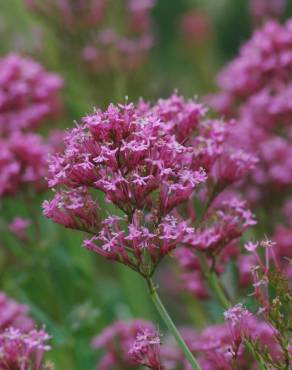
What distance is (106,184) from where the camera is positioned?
1.88 m

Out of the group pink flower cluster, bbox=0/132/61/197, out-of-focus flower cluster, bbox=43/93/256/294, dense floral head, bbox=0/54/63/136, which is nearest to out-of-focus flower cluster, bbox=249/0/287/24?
dense floral head, bbox=0/54/63/136

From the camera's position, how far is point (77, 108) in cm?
413

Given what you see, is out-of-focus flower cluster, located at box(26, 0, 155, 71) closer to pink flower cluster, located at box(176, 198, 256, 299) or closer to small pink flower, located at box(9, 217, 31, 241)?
small pink flower, located at box(9, 217, 31, 241)

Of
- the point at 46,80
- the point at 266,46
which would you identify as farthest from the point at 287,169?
the point at 46,80

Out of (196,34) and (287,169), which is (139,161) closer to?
(287,169)

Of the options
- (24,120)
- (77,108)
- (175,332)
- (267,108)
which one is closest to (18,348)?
(175,332)

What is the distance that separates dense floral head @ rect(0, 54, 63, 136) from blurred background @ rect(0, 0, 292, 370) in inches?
12.6

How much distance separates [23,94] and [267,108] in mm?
978

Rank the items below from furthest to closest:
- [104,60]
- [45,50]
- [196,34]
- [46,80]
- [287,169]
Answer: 1. [196,34]
2. [45,50]
3. [104,60]
4. [46,80]
5. [287,169]

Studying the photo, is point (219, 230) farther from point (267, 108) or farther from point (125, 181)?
point (267, 108)

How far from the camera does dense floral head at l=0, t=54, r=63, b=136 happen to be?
3207 millimetres

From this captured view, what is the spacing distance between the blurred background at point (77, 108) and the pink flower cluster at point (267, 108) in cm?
56

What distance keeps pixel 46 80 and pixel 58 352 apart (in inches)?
44.7

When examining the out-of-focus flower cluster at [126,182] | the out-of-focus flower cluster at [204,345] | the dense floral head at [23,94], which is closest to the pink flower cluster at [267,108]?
the out-of-focus flower cluster at [204,345]
